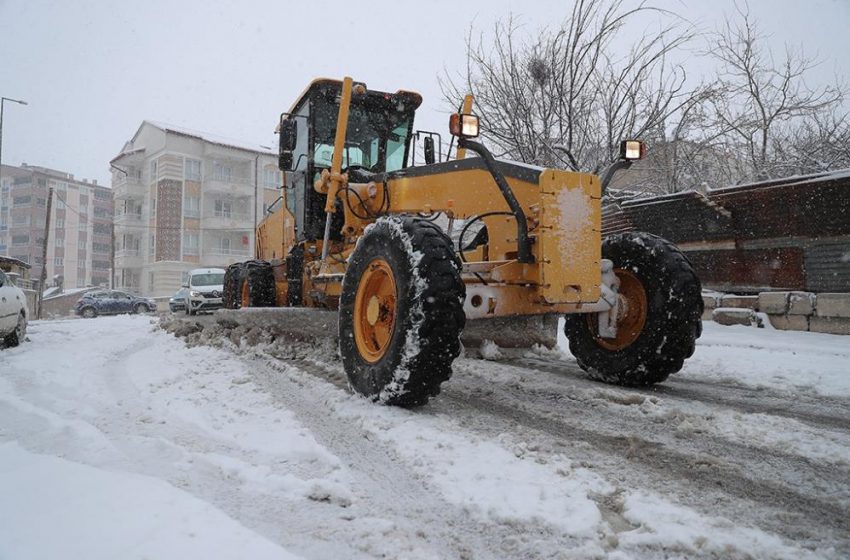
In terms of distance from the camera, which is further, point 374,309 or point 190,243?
point 190,243

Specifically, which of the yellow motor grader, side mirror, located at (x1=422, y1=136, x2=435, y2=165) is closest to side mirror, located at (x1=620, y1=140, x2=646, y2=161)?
the yellow motor grader

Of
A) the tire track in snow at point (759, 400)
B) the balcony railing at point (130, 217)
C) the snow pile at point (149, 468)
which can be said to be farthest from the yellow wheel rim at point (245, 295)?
the balcony railing at point (130, 217)

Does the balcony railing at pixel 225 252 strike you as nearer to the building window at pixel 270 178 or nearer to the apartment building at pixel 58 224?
the building window at pixel 270 178

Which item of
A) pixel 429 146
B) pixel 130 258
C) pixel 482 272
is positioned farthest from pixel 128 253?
pixel 482 272

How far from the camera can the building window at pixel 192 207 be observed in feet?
137

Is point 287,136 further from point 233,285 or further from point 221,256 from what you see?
point 221,256

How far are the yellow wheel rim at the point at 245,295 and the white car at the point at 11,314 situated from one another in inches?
137

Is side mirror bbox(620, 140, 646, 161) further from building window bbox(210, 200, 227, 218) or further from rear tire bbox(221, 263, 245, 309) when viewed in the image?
building window bbox(210, 200, 227, 218)

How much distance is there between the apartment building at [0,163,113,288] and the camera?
66.8 m

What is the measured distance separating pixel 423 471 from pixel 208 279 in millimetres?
19544

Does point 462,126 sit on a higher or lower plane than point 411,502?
higher

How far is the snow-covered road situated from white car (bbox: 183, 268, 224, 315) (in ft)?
49.5

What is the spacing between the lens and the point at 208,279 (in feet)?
66.0

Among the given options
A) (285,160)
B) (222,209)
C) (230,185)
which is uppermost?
(230,185)
